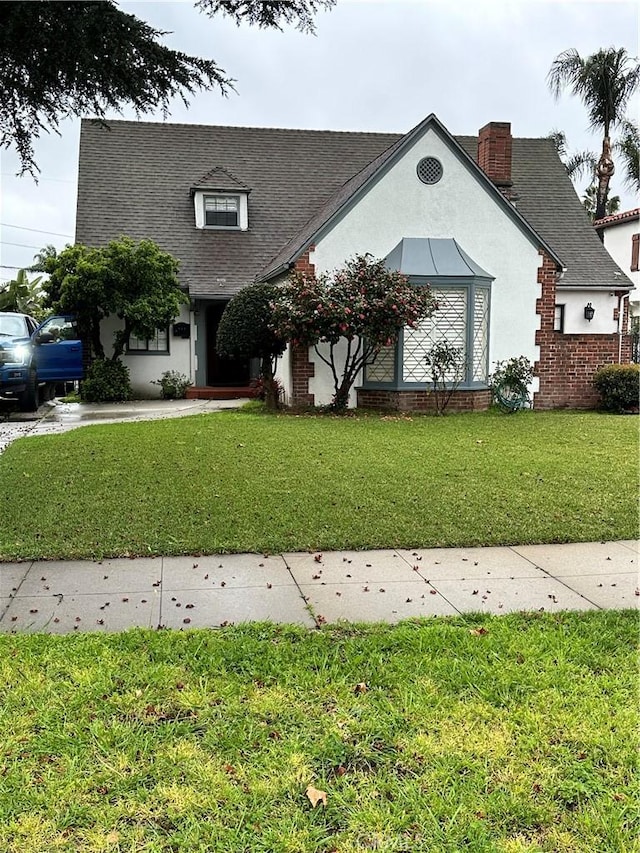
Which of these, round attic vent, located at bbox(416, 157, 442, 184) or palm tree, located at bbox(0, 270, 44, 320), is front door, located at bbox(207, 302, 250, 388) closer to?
round attic vent, located at bbox(416, 157, 442, 184)

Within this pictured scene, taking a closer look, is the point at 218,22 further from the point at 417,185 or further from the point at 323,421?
the point at 417,185

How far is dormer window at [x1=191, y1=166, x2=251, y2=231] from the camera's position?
1994 centimetres

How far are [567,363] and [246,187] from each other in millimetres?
10149

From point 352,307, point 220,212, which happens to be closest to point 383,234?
point 352,307

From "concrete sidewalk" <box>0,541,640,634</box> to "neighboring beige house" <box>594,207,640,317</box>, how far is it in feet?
91.4

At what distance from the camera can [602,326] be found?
19688mm

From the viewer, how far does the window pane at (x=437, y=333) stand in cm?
1434

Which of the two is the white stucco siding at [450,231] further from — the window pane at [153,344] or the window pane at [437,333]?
the window pane at [153,344]

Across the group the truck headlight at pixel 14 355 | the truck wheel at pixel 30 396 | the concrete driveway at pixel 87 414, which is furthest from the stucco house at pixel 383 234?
the truck headlight at pixel 14 355

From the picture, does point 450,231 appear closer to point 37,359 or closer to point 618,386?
point 618,386

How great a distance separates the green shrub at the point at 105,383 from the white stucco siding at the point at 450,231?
5.52 meters

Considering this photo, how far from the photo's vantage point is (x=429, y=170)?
14703mm

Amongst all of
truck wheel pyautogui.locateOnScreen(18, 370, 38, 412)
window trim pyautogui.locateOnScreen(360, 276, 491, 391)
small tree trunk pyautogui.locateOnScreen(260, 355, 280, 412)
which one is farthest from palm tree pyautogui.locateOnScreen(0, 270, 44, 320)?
window trim pyautogui.locateOnScreen(360, 276, 491, 391)

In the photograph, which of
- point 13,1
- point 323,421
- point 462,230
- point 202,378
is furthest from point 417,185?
point 13,1
